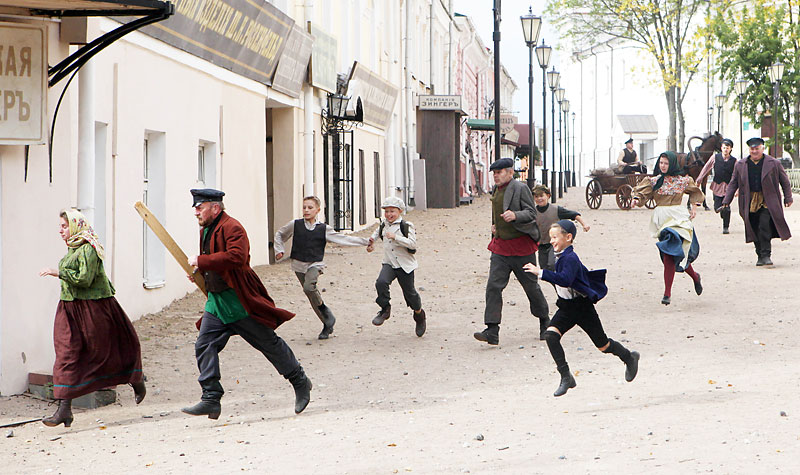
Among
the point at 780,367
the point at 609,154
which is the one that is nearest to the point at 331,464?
the point at 780,367

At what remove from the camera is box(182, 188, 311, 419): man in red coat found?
7.09m

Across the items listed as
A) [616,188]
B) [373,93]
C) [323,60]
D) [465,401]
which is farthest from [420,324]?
[616,188]

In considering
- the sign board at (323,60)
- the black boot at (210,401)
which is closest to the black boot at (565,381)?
the black boot at (210,401)

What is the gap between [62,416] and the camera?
7.11 metres

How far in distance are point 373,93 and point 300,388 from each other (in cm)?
1812

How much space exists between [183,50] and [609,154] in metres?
62.3

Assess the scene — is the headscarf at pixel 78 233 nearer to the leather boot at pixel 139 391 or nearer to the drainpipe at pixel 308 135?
the leather boot at pixel 139 391

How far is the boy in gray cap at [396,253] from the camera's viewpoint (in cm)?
1045

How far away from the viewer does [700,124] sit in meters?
64.2

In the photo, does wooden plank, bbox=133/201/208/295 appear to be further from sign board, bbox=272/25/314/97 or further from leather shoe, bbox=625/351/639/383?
sign board, bbox=272/25/314/97

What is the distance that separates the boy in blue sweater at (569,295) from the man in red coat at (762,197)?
819 centimetres

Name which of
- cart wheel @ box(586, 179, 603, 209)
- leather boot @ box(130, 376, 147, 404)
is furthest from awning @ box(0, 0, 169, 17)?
cart wheel @ box(586, 179, 603, 209)

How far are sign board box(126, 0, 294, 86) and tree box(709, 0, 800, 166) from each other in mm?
27873

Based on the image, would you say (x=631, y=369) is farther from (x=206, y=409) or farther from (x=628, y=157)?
(x=628, y=157)
